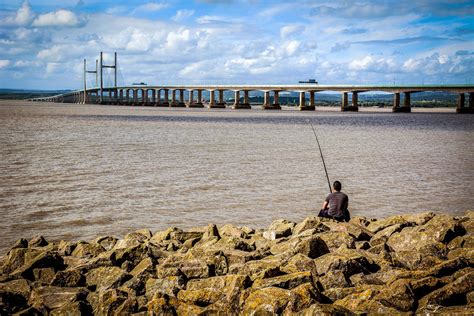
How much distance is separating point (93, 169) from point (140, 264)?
1556 cm

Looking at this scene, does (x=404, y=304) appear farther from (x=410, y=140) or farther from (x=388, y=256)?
(x=410, y=140)

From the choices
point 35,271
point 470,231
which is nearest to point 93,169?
point 35,271

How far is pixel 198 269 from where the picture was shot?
7.72 metres

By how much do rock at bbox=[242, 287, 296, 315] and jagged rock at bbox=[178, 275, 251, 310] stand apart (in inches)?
12.7

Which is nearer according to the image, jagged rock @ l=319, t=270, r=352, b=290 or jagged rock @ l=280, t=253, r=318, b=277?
jagged rock @ l=319, t=270, r=352, b=290

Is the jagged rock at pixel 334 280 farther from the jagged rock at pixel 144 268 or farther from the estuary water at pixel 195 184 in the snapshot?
the estuary water at pixel 195 184

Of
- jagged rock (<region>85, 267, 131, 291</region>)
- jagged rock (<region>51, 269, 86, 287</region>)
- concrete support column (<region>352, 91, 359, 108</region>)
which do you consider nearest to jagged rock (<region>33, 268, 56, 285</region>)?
jagged rock (<region>51, 269, 86, 287</region>)

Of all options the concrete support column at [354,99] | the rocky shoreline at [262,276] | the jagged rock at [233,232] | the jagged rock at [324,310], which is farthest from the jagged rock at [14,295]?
the concrete support column at [354,99]

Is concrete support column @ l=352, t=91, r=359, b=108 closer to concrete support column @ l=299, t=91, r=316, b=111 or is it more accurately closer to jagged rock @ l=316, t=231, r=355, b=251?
concrete support column @ l=299, t=91, r=316, b=111

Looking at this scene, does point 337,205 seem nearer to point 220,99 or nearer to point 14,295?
point 14,295

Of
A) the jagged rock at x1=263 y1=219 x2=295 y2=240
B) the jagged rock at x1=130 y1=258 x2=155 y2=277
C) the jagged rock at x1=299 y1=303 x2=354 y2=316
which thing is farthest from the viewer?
the jagged rock at x1=263 y1=219 x2=295 y2=240

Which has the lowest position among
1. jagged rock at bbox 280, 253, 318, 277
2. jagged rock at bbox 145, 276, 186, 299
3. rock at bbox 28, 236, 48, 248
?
rock at bbox 28, 236, 48, 248

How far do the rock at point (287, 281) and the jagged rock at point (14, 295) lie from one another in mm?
2967

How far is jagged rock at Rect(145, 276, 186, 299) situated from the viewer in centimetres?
719
